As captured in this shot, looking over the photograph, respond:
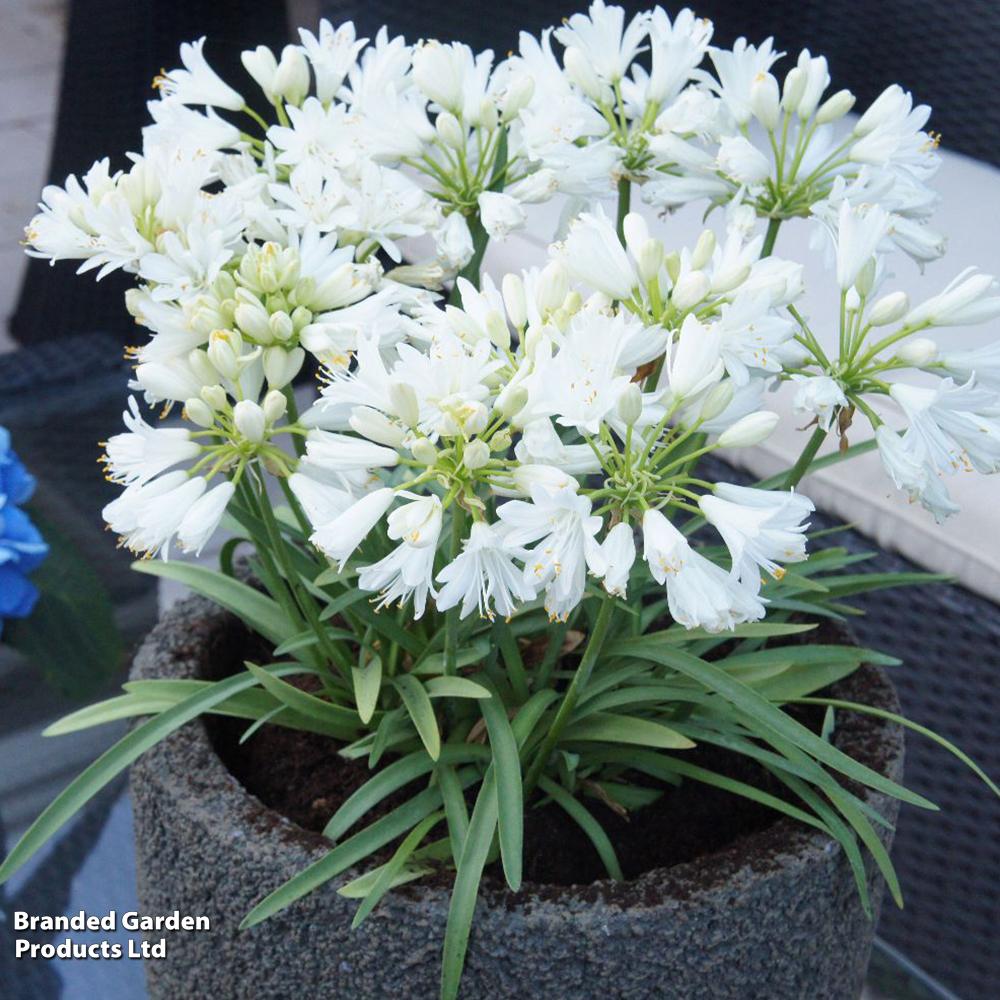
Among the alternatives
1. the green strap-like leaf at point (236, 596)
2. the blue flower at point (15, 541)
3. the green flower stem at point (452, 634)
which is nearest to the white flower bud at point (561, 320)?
the green flower stem at point (452, 634)

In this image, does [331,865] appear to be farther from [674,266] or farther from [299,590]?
[674,266]

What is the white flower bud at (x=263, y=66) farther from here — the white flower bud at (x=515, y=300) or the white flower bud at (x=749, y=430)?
the white flower bud at (x=749, y=430)

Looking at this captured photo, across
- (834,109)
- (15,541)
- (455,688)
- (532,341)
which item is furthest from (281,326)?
(15,541)

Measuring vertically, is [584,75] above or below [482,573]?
above

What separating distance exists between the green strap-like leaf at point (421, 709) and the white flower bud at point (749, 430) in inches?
8.5

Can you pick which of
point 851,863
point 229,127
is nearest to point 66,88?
point 229,127

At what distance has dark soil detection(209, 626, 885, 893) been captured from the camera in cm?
73

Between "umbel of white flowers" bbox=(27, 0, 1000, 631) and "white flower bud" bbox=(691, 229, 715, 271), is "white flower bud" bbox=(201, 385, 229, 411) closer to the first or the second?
"umbel of white flowers" bbox=(27, 0, 1000, 631)

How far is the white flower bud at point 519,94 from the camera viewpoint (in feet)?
2.08

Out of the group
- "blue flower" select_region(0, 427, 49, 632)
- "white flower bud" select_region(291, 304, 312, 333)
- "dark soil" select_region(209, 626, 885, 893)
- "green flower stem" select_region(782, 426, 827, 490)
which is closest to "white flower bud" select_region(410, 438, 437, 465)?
"white flower bud" select_region(291, 304, 312, 333)

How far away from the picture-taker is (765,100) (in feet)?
2.18

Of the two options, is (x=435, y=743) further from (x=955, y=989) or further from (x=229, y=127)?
(x=955, y=989)

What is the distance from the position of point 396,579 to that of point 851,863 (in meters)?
0.29

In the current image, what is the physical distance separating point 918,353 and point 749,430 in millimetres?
95
